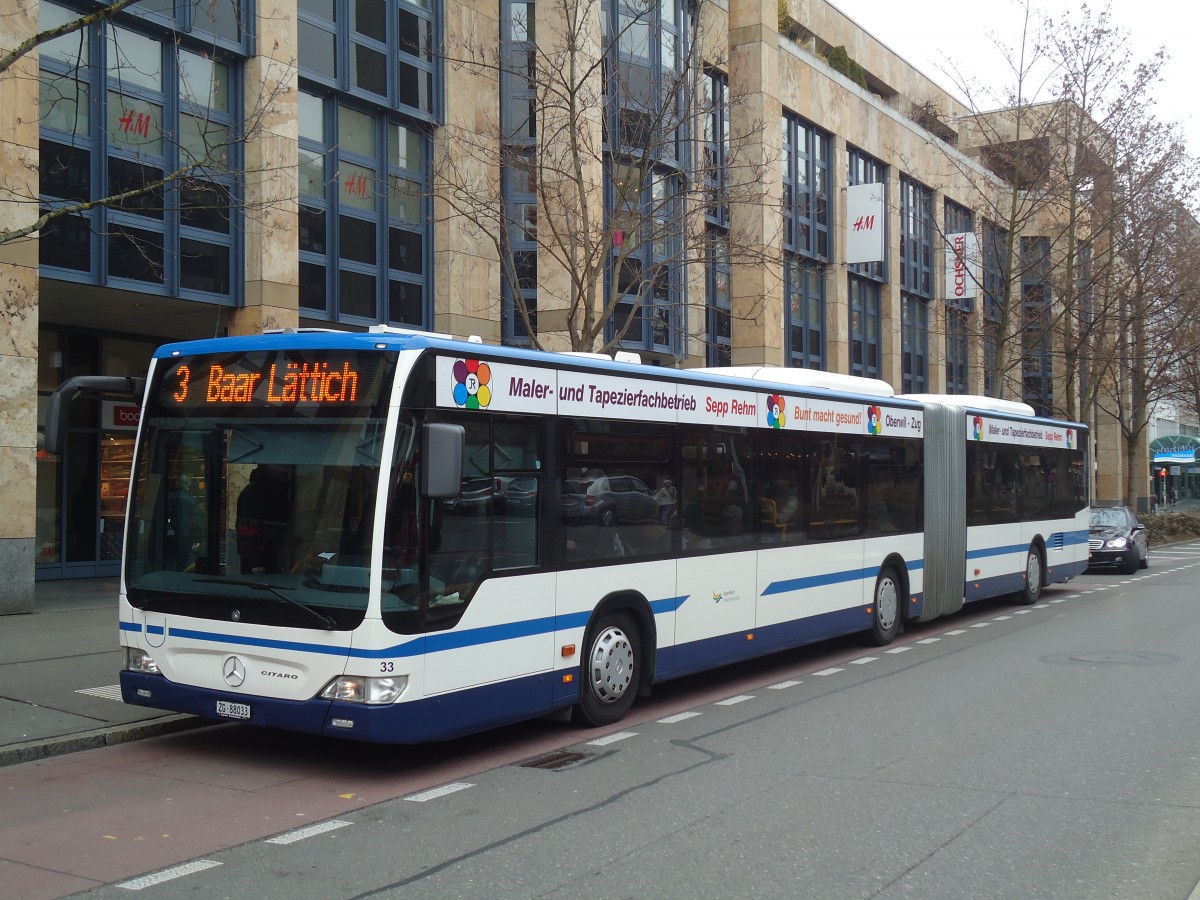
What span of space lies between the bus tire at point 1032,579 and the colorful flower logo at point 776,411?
881 cm

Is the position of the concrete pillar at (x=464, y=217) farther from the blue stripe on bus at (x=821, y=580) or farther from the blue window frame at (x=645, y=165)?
the blue stripe on bus at (x=821, y=580)

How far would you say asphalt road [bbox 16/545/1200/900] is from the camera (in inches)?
212

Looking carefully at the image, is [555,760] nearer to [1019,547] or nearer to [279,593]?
[279,593]

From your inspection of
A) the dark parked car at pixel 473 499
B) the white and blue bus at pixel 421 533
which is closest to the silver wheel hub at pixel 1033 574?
the white and blue bus at pixel 421 533

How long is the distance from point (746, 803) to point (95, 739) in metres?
4.63

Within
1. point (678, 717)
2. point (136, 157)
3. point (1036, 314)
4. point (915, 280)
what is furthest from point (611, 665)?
point (915, 280)

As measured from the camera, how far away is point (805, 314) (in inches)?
1297

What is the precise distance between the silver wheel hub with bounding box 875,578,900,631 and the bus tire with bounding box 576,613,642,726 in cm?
510

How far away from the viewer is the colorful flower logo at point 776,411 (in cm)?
1127

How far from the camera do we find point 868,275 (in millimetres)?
36625

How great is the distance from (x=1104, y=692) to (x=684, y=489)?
13.8 feet

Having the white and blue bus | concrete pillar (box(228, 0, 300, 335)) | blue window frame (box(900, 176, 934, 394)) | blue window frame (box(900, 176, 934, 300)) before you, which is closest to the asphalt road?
the white and blue bus

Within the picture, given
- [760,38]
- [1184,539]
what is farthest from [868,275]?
[1184,539]

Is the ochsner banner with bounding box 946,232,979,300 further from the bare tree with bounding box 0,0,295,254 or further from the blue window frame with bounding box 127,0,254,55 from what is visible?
the bare tree with bounding box 0,0,295,254
